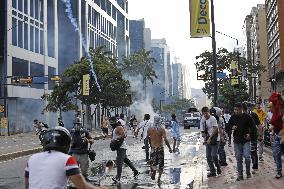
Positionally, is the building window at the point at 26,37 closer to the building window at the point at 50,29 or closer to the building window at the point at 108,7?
the building window at the point at 50,29

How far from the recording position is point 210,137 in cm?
1174

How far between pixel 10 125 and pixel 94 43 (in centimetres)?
3079

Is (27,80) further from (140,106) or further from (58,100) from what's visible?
(140,106)

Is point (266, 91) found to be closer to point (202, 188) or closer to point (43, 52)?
point (43, 52)

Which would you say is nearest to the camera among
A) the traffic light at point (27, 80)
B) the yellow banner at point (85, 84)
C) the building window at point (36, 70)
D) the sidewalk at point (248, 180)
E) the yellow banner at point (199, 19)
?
the sidewalk at point (248, 180)

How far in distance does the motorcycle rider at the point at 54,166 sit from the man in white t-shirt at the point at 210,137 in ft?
26.6

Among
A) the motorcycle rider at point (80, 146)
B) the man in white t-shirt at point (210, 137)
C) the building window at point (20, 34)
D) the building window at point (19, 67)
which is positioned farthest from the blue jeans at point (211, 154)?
the building window at point (20, 34)

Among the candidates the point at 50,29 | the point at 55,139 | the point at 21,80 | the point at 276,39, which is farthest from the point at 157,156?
the point at 276,39

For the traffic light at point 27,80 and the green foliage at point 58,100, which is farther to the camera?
the green foliage at point 58,100

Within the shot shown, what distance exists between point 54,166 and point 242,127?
24.4 ft

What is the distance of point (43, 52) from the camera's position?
6000 cm

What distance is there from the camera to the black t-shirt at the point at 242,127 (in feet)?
35.1

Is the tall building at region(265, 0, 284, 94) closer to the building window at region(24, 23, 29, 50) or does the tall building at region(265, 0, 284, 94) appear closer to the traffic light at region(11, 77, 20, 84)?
the traffic light at region(11, 77, 20, 84)

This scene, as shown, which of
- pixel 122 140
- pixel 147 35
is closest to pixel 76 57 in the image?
pixel 122 140
